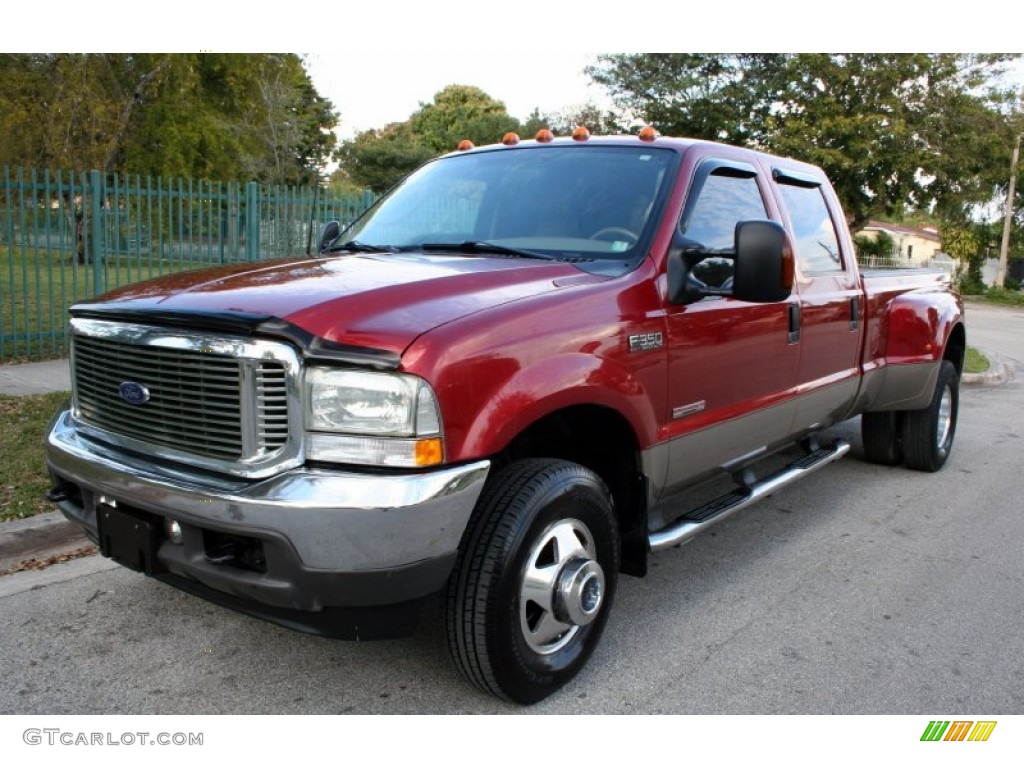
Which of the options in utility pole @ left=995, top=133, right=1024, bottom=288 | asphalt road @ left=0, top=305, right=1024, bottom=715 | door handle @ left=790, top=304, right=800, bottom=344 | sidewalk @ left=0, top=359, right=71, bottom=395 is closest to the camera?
asphalt road @ left=0, top=305, right=1024, bottom=715

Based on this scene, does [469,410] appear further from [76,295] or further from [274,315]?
[76,295]

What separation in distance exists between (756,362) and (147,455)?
256cm

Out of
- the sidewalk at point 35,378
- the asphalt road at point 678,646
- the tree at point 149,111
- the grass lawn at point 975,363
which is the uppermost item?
the tree at point 149,111

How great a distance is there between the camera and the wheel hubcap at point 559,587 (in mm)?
2744

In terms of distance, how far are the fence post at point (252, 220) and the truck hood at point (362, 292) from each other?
24.9 ft

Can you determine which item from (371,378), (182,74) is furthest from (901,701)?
(182,74)

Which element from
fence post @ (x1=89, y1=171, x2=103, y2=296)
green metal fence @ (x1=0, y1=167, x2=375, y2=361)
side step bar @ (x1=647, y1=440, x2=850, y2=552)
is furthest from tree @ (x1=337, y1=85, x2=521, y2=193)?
side step bar @ (x1=647, y1=440, x2=850, y2=552)

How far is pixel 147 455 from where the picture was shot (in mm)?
2703

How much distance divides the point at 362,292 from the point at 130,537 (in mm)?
1042

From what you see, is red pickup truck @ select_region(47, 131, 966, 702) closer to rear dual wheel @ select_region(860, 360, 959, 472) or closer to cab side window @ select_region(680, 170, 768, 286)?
cab side window @ select_region(680, 170, 768, 286)

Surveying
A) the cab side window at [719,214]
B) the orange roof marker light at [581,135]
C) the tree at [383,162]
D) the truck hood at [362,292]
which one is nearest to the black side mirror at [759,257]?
the cab side window at [719,214]

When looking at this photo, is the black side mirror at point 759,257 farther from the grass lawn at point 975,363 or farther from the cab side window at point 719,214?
the grass lawn at point 975,363

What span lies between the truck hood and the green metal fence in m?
5.18

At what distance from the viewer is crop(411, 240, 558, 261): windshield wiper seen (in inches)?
133
